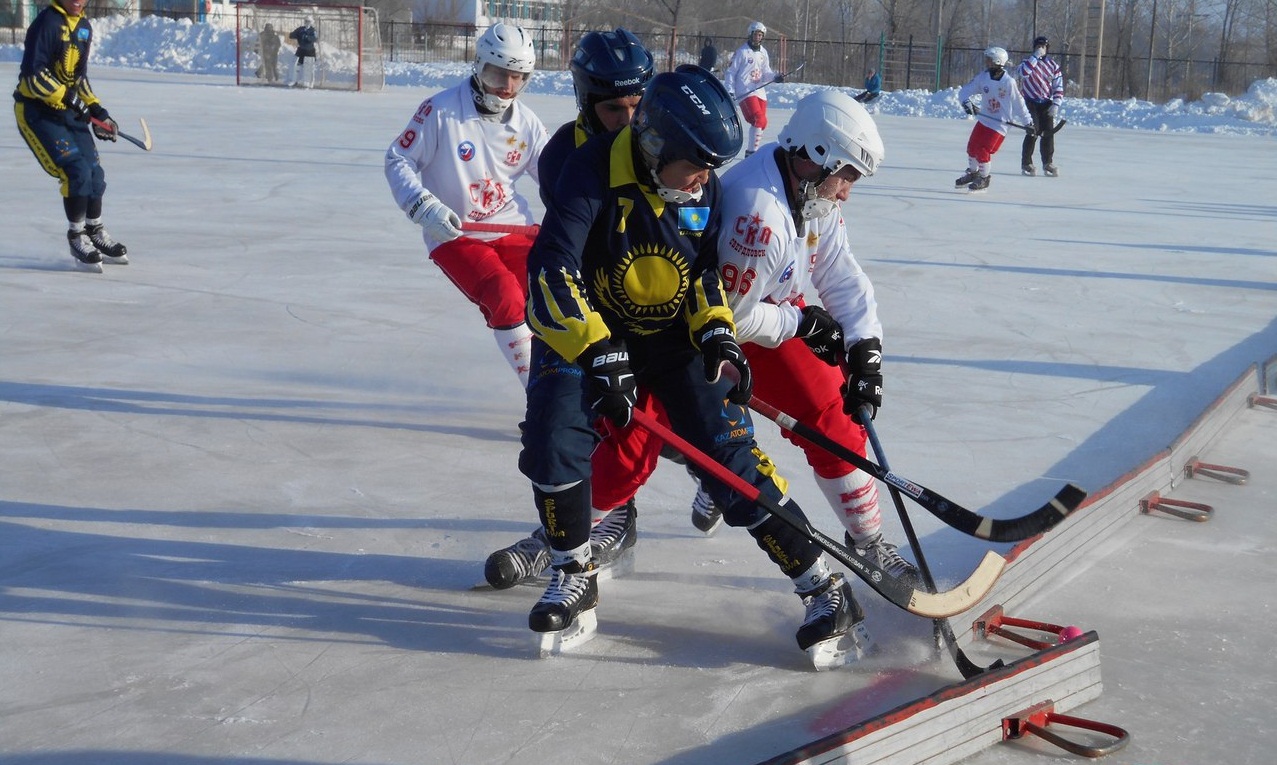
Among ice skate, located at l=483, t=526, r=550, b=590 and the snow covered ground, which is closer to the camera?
the snow covered ground

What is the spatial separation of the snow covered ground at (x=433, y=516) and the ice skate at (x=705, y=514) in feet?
0.17

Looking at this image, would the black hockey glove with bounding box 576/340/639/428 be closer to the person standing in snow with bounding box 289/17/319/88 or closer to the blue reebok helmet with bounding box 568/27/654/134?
the blue reebok helmet with bounding box 568/27/654/134

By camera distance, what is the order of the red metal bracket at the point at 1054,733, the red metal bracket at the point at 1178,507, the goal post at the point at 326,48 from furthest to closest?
the goal post at the point at 326,48, the red metal bracket at the point at 1178,507, the red metal bracket at the point at 1054,733

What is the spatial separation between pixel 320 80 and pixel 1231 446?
78.8ft

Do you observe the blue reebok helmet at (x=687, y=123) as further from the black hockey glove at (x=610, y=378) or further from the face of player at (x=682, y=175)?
the black hockey glove at (x=610, y=378)

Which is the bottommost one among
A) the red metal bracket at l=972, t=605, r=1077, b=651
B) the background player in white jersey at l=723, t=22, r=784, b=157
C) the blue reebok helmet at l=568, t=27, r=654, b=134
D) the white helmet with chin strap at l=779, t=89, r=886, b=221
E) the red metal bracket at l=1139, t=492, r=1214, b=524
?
the red metal bracket at l=972, t=605, r=1077, b=651

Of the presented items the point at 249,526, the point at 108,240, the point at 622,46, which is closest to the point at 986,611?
the point at 622,46

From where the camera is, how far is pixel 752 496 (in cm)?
279

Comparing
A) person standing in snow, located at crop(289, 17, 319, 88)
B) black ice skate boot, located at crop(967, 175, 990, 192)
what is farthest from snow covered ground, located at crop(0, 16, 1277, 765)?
person standing in snow, located at crop(289, 17, 319, 88)

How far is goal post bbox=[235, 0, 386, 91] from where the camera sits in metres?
26.2

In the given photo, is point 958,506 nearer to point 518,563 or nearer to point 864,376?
point 864,376

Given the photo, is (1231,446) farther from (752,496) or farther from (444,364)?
(444,364)

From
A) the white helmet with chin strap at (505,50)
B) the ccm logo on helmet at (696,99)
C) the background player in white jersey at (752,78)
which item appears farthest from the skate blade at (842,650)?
the background player in white jersey at (752,78)

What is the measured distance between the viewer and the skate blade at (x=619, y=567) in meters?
3.44
